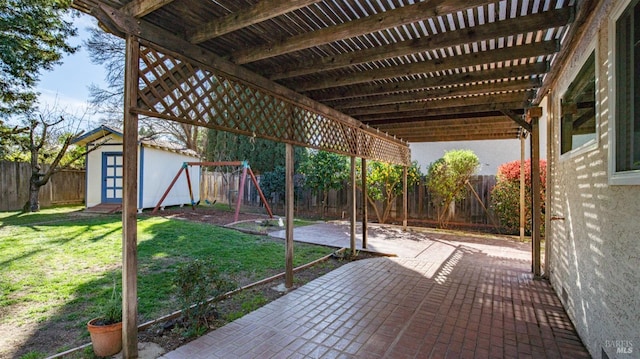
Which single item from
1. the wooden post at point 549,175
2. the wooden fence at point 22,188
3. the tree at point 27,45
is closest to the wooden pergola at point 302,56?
the wooden post at point 549,175

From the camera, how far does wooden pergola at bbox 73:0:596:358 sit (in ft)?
7.47

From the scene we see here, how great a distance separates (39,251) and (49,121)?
7.39 metres

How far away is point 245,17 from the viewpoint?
2.34 metres

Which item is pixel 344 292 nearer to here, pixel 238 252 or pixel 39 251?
pixel 238 252

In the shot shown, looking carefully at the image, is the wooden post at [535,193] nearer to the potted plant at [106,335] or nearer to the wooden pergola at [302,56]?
the wooden pergola at [302,56]

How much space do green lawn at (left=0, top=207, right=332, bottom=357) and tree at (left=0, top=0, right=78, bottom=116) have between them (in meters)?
4.02

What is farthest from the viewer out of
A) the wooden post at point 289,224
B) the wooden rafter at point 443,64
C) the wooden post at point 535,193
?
the wooden post at point 535,193

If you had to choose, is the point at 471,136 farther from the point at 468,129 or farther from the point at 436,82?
the point at 436,82

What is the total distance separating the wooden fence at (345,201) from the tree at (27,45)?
7.16 meters

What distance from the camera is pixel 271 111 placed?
374cm

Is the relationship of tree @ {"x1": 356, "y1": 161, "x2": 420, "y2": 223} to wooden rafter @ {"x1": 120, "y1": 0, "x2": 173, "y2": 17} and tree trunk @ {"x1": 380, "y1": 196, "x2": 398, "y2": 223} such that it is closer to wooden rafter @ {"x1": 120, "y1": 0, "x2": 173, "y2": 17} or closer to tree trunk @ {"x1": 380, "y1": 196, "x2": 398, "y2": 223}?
tree trunk @ {"x1": 380, "y1": 196, "x2": 398, "y2": 223}

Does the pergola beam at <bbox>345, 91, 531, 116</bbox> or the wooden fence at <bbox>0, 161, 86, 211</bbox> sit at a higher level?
the pergola beam at <bbox>345, 91, 531, 116</bbox>

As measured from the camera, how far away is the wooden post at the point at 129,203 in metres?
2.26

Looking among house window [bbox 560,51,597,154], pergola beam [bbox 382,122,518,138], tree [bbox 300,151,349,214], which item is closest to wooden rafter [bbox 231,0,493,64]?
house window [bbox 560,51,597,154]
